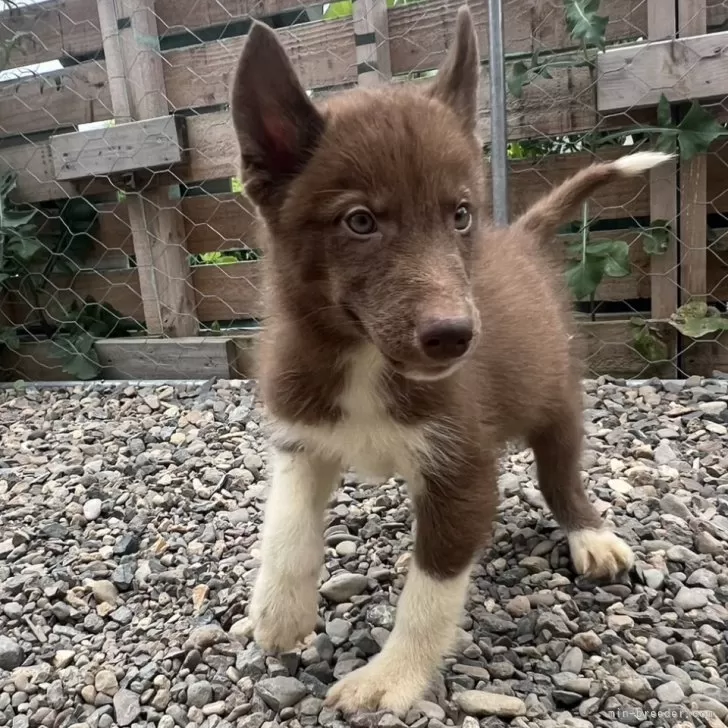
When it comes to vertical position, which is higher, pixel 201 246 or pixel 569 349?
pixel 201 246

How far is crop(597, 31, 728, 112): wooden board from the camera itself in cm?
333

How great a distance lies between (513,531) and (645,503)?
48 centimetres

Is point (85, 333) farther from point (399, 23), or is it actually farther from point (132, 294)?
point (399, 23)

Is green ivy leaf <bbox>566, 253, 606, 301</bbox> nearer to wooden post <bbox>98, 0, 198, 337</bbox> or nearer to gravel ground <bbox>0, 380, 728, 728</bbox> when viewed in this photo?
gravel ground <bbox>0, 380, 728, 728</bbox>

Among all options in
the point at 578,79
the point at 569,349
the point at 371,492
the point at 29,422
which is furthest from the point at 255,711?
the point at 578,79

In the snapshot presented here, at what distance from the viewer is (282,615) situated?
68.6 inches

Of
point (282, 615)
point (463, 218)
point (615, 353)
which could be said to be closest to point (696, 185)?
point (615, 353)

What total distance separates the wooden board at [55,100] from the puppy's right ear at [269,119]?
10.5ft

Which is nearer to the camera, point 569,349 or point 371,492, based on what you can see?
point 569,349

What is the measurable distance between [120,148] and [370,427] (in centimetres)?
312

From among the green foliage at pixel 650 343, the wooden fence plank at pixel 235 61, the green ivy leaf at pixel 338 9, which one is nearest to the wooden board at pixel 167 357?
the wooden fence plank at pixel 235 61

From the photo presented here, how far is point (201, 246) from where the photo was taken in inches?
175

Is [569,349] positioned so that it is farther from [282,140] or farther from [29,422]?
[29,422]

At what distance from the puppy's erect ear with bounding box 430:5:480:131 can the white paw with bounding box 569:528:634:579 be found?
116 centimetres
